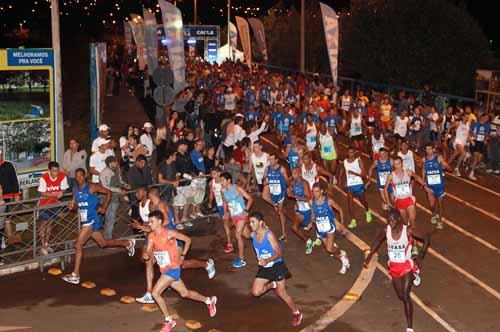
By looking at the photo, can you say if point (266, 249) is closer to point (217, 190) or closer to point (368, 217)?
point (217, 190)

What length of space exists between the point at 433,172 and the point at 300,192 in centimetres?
300

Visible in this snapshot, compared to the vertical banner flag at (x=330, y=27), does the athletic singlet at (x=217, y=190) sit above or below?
below

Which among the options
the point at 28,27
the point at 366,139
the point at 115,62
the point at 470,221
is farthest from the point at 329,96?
the point at 28,27

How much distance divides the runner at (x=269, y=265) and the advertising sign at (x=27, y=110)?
6708 mm

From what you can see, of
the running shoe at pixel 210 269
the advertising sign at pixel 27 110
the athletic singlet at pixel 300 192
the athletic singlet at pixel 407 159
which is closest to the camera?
the running shoe at pixel 210 269

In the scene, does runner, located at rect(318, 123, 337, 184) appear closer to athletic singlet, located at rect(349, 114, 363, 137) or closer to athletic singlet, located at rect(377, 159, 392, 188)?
athletic singlet, located at rect(377, 159, 392, 188)

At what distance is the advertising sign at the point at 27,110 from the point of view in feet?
47.9

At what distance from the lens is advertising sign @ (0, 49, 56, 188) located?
1459cm

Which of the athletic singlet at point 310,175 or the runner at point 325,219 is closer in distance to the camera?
the runner at point 325,219

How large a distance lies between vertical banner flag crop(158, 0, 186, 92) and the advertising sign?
6.57 m

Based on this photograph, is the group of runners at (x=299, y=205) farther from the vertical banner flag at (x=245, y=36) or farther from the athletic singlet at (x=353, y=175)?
the vertical banner flag at (x=245, y=36)

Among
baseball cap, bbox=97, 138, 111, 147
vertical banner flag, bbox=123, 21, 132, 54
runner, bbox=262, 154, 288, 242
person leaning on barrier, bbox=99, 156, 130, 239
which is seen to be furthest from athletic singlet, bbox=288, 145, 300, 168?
vertical banner flag, bbox=123, 21, 132, 54

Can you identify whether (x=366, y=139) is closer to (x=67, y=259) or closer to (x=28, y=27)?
(x=67, y=259)

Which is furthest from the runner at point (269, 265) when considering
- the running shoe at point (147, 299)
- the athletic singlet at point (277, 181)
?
the athletic singlet at point (277, 181)
